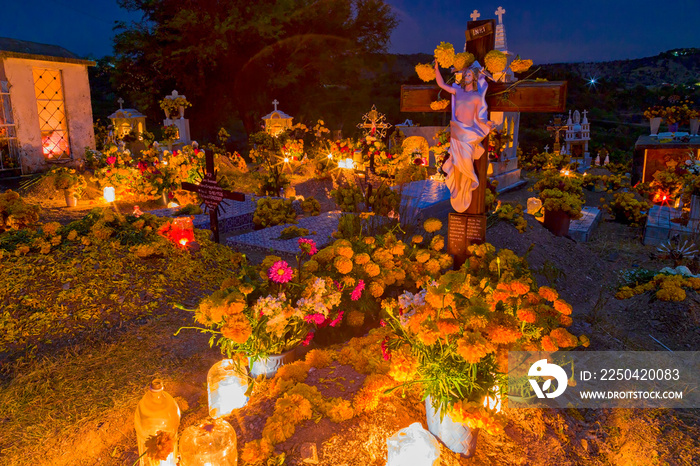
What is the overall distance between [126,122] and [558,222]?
15.0 meters

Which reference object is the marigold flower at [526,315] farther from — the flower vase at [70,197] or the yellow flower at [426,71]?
the flower vase at [70,197]

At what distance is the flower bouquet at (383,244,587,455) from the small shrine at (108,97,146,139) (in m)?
15.6

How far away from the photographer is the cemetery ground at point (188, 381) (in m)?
2.55

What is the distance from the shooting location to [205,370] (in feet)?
12.0

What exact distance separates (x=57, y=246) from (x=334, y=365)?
383 cm

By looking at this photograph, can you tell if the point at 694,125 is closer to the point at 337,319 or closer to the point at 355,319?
the point at 355,319

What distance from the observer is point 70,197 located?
8953mm

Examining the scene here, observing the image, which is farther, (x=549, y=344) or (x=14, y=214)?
(x=14, y=214)

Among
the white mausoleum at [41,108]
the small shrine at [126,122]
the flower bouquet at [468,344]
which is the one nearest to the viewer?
the flower bouquet at [468,344]

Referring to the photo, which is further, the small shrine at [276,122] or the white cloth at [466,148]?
the small shrine at [276,122]

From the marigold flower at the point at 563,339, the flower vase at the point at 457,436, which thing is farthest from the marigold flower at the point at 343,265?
the marigold flower at the point at 563,339

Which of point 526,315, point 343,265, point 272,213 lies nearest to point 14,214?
point 272,213

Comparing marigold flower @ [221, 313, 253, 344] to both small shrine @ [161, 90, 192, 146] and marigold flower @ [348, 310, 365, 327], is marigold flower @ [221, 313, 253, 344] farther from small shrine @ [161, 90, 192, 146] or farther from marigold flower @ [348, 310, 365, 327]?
small shrine @ [161, 90, 192, 146]

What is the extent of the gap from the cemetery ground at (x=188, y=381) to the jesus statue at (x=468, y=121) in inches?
55.0
